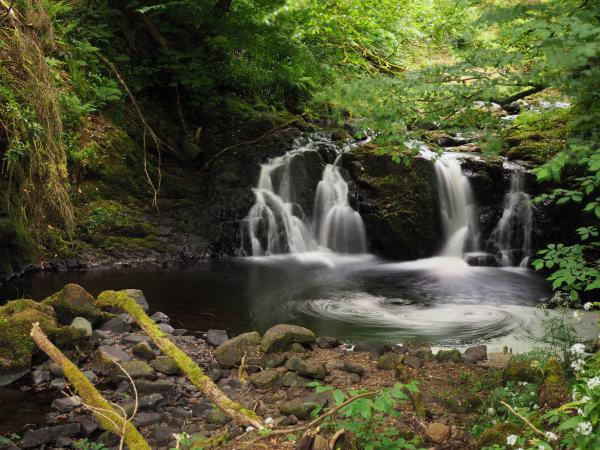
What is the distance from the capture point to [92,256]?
10.6 metres

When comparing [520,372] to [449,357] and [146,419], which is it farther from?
[146,419]

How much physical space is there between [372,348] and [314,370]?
1.15 m

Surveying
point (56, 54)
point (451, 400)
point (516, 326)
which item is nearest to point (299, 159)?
point (56, 54)

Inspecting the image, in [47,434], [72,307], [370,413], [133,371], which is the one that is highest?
[370,413]

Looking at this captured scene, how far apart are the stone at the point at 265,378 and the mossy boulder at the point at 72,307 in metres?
2.49

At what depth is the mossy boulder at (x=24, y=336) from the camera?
4.99m

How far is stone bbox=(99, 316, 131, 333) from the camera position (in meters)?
6.30

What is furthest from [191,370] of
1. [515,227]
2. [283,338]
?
[515,227]

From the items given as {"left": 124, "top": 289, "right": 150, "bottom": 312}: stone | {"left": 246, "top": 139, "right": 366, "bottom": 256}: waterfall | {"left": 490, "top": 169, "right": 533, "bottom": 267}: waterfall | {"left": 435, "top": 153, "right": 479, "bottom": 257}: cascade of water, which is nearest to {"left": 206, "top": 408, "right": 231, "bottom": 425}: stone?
{"left": 124, "top": 289, "right": 150, "bottom": 312}: stone

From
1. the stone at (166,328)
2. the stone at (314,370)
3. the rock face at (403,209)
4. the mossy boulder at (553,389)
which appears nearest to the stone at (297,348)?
the stone at (314,370)

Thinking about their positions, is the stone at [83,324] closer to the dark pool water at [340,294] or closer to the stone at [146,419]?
the dark pool water at [340,294]

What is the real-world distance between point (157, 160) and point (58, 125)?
4.93m

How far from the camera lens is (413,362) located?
210 inches

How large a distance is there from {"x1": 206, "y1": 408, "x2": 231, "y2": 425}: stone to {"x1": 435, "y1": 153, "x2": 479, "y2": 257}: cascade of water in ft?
31.4
